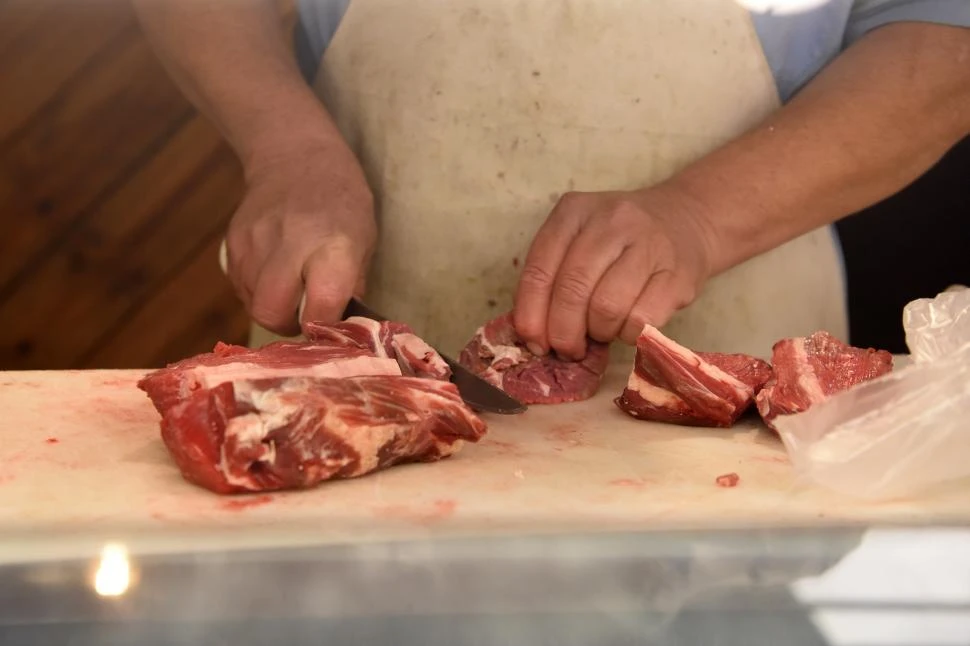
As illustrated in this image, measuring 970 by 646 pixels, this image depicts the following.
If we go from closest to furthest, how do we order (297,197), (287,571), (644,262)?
1. (287,571)
2. (644,262)
3. (297,197)

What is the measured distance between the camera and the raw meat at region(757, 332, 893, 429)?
5.24 ft

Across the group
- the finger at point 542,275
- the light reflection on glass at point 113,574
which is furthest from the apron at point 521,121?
the light reflection on glass at point 113,574

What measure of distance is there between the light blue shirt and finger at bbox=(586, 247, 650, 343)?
2.24 ft

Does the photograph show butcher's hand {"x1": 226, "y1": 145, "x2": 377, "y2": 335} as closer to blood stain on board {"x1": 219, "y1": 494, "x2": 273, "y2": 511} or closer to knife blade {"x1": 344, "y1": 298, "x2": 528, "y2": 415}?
knife blade {"x1": 344, "y1": 298, "x2": 528, "y2": 415}

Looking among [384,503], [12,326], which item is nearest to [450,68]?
[384,503]

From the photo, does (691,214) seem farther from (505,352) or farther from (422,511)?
(422,511)

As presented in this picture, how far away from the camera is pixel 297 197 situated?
208 centimetres

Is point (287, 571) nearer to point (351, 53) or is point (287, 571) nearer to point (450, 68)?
point (450, 68)

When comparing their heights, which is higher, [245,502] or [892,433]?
[892,433]

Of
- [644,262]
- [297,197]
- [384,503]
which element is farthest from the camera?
[297,197]

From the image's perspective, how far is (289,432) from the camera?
4.14ft

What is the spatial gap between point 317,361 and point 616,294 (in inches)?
23.7

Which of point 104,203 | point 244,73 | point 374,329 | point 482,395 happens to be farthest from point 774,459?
point 104,203

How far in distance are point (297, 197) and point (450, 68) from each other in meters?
0.43
